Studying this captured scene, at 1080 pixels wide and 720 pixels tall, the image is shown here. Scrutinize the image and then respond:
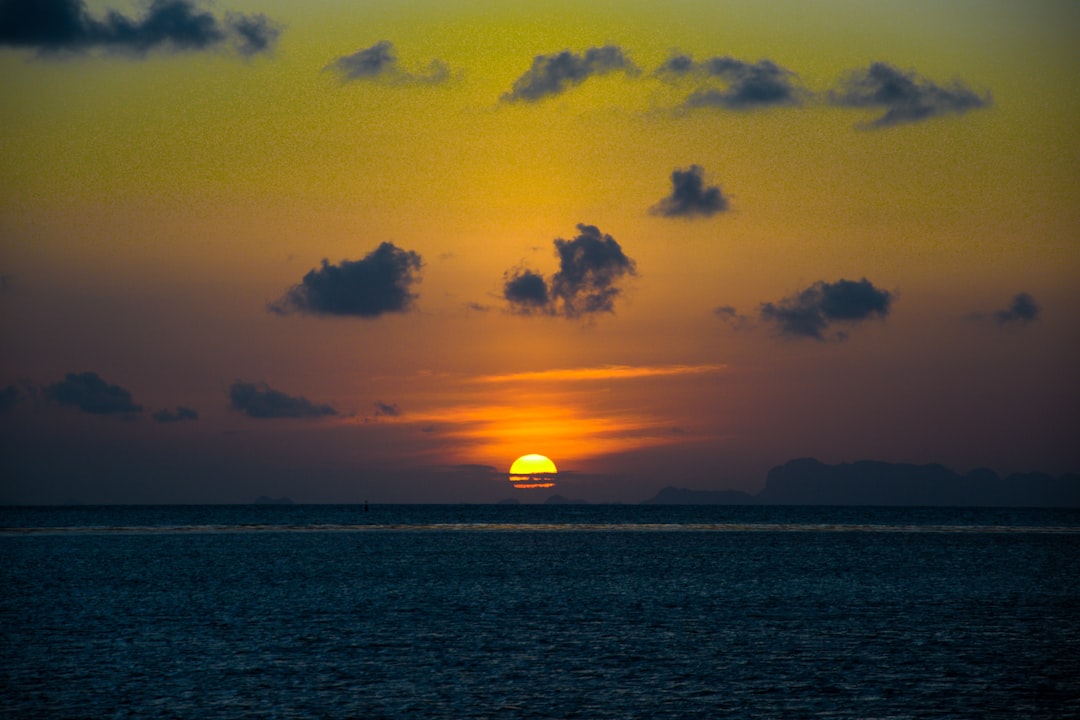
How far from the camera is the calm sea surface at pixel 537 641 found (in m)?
46.6

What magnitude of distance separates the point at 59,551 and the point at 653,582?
101486mm

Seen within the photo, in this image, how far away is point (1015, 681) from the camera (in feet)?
169

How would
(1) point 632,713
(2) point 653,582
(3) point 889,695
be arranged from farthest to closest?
(2) point 653,582 → (3) point 889,695 → (1) point 632,713

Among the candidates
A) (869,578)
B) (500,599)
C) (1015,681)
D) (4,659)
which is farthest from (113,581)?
(1015,681)

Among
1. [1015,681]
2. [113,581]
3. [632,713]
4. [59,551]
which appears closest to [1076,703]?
[1015,681]

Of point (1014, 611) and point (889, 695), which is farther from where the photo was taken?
point (1014, 611)

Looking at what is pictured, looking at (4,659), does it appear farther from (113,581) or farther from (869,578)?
(869,578)

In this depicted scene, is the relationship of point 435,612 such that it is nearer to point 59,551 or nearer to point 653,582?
point 653,582

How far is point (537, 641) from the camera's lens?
6366 centimetres

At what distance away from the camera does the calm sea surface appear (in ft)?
153

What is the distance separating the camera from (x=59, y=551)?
163625 millimetres

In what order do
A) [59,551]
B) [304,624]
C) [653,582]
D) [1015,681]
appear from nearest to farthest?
1. [1015,681]
2. [304,624]
3. [653,582]
4. [59,551]

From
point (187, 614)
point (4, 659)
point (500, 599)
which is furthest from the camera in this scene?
point (500, 599)

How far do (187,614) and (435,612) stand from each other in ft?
56.9
